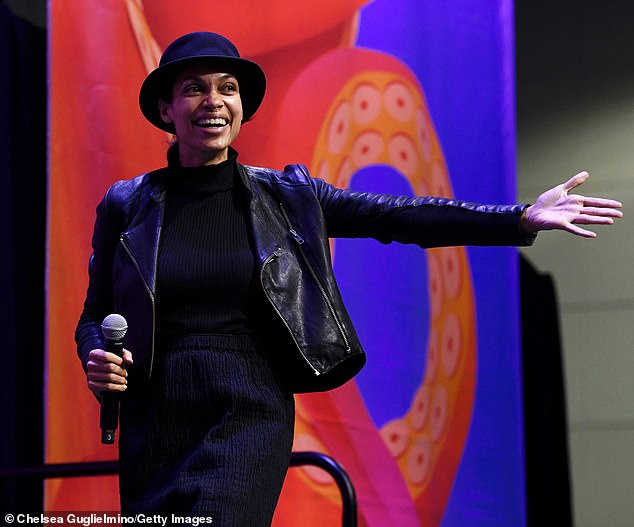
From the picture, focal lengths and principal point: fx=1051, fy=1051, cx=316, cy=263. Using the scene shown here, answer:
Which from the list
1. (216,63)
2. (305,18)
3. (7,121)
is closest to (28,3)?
(7,121)

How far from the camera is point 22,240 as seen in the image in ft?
14.6

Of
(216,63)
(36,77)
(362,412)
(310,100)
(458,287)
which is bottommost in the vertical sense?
(362,412)

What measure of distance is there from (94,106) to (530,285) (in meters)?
2.28

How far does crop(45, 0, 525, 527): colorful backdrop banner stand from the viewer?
10.4ft

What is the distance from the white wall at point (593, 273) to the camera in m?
4.63

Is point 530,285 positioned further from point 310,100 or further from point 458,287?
point 310,100

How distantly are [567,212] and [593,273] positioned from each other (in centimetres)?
300

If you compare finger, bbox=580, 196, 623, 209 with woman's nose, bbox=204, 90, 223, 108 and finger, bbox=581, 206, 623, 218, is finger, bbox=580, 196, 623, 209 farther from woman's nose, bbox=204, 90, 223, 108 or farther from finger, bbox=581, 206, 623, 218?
woman's nose, bbox=204, 90, 223, 108

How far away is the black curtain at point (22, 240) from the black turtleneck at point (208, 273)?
Answer: 250 centimetres

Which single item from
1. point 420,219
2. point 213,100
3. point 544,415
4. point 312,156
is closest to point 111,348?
point 213,100

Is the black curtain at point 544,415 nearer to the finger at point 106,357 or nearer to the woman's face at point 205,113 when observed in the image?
the woman's face at point 205,113

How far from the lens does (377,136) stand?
324 cm

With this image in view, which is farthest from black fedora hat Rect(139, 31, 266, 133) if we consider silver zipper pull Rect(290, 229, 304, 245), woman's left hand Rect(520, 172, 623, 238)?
woman's left hand Rect(520, 172, 623, 238)

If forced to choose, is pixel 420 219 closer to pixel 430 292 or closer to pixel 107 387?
pixel 107 387
